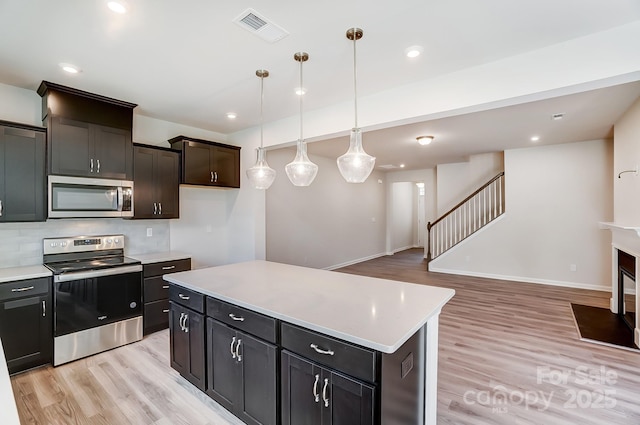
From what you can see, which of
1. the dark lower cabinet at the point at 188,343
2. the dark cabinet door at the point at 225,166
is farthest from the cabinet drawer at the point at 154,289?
the dark cabinet door at the point at 225,166

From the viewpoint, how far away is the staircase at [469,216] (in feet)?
21.1

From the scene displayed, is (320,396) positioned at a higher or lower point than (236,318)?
lower

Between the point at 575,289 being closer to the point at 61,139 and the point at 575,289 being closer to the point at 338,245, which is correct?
the point at 338,245

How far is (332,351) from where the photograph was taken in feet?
4.82

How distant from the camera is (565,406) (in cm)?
221

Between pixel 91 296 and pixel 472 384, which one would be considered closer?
pixel 472 384

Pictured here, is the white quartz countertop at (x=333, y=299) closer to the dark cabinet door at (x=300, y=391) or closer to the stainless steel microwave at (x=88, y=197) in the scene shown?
the dark cabinet door at (x=300, y=391)

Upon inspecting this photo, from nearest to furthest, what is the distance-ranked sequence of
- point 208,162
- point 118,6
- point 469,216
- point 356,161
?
point 118,6 < point 356,161 < point 208,162 < point 469,216

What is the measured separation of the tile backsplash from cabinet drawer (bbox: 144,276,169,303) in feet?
2.14

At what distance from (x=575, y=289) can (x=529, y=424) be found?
456 cm

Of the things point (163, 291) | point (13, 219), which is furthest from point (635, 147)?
point (13, 219)

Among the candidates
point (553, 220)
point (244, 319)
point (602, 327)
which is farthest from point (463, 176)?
point (244, 319)

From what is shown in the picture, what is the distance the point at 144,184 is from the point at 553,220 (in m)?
6.97

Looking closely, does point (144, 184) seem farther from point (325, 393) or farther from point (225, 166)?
point (325, 393)
